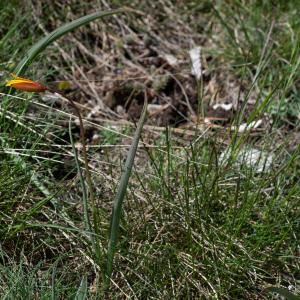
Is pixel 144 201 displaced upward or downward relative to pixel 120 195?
downward

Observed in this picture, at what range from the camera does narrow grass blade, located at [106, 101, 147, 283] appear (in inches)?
65.4

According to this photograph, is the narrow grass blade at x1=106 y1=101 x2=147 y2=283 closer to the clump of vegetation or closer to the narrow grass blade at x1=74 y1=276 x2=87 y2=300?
the clump of vegetation

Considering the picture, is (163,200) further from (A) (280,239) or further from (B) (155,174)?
(A) (280,239)

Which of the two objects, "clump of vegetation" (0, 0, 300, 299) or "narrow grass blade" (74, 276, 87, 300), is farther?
"clump of vegetation" (0, 0, 300, 299)

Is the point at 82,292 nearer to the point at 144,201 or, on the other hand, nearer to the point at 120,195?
the point at 120,195

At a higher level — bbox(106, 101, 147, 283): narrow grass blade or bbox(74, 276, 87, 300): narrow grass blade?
bbox(106, 101, 147, 283): narrow grass blade

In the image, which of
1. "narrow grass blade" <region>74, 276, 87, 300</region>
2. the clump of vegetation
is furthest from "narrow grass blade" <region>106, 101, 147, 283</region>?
"narrow grass blade" <region>74, 276, 87, 300</region>

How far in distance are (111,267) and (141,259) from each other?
6.7 inches

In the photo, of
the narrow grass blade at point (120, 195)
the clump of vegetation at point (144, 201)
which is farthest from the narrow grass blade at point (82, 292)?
the narrow grass blade at point (120, 195)

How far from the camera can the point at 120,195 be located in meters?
1.67

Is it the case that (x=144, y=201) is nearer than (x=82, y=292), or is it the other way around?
(x=82, y=292)

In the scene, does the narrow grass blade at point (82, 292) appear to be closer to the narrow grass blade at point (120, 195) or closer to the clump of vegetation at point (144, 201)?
the clump of vegetation at point (144, 201)

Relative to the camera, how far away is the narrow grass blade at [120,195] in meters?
1.66

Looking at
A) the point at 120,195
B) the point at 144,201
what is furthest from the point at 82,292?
the point at 144,201
